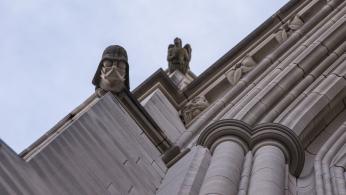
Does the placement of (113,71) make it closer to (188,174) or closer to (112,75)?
(112,75)

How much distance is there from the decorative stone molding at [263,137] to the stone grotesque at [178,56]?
29.0 feet

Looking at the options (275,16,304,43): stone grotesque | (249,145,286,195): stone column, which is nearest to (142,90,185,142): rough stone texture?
(275,16,304,43): stone grotesque

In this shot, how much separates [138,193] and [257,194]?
1.92m

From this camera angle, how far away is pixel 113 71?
1164cm

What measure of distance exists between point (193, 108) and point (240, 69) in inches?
46.9

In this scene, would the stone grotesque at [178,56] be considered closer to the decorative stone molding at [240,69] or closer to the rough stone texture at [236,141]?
the decorative stone molding at [240,69]

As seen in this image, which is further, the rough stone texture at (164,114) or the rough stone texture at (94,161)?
the rough stone texture at (164,114)

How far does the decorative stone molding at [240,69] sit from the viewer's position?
15.0 meters

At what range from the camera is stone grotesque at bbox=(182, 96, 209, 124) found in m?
14.7

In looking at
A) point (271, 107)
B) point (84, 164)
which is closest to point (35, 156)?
point (84, 164)

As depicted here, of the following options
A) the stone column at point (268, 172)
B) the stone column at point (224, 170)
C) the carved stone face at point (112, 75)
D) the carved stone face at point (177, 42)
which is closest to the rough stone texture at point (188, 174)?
the stone column at point (224, 170)

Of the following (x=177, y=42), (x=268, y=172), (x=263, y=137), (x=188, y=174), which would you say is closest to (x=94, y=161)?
(x=188, y=174)

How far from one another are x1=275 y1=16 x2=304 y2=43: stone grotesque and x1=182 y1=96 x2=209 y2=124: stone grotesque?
187cm

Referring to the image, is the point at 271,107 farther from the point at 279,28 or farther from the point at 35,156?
the point at 279,28
